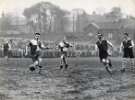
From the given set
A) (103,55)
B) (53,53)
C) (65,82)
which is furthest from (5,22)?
(103,55)

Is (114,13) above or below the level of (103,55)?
above

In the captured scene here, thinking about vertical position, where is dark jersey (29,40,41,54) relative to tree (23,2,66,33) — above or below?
below

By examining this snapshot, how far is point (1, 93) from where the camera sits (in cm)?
217

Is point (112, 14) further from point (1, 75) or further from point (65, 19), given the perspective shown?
point (1, 75)

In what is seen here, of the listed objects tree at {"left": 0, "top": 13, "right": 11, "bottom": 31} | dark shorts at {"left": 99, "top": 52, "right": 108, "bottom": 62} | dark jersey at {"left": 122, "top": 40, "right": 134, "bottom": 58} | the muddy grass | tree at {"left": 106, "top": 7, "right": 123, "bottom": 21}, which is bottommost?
the muddy grass

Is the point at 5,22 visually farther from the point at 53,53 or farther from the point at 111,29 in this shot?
the point at 111,29

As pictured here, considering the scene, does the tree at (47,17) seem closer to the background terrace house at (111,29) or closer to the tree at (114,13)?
the background terrace house at (111,29)

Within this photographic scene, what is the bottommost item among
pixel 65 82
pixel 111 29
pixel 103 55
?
pixel 65 82

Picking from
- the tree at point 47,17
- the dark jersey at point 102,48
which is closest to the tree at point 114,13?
the dark jersey at point 102,48

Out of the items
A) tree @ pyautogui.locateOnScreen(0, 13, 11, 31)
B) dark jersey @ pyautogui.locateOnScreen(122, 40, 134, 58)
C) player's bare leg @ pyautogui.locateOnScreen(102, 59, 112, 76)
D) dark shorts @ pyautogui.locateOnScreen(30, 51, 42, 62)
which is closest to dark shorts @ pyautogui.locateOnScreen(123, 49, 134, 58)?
dark jersey @ pyautogui.locateOnScreen(122, 40, 134, 58)

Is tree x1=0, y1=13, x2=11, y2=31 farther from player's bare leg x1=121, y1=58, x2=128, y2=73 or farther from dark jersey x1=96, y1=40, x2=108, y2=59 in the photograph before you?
player's bare leg x1=121, y1=58, x2=128, y2=73

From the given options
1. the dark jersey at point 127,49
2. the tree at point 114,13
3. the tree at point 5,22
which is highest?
the tree at point 114,13

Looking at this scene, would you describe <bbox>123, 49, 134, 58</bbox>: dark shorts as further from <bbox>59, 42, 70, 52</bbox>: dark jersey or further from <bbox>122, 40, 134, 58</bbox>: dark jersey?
<bbox>59, 42, 70, 52</bbox>: dark jersey

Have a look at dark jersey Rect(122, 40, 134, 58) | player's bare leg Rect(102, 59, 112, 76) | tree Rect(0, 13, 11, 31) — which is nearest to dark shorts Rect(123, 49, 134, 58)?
dark jersey Rect(122, 40, 134, 58)
